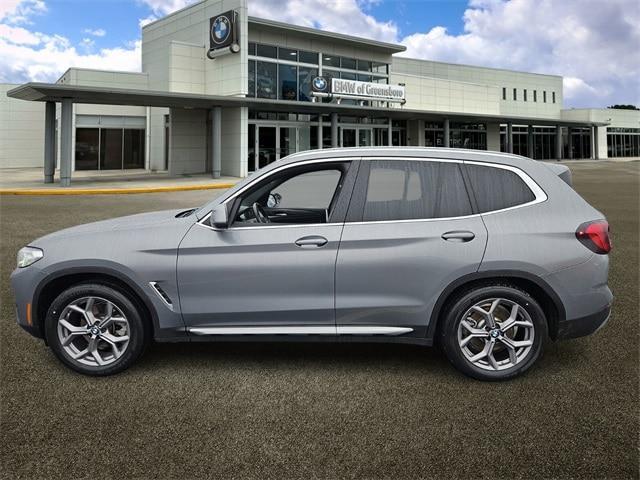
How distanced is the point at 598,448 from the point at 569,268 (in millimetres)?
1317

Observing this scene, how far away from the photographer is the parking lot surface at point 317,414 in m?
3.14

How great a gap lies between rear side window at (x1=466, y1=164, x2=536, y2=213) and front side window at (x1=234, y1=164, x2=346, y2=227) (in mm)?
1008

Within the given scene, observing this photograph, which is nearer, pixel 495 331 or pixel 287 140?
pixel 495 331

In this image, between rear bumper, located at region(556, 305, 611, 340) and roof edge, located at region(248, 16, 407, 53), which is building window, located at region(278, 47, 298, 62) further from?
rear bumper, located at region(556, 305, 611, 340)

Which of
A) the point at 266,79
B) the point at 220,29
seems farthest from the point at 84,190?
the point at 266,79

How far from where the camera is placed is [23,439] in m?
3.44

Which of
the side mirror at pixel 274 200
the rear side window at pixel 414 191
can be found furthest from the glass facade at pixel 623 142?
the rear side window at pixel 414 191

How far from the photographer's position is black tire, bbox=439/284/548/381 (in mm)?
4160

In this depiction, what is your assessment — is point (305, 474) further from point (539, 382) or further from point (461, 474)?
point (539, 382)

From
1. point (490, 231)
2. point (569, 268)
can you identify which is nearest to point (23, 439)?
point (490, 231)

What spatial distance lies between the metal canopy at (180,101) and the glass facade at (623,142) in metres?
27.9

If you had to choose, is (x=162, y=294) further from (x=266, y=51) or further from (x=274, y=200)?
(x=266, y=51)

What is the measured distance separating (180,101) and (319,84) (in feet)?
30.3

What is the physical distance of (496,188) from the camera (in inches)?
172
